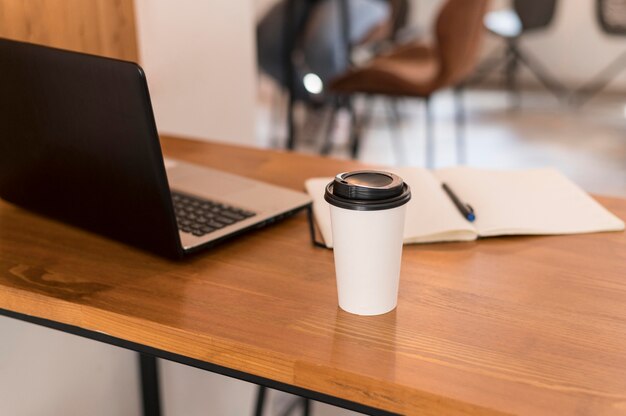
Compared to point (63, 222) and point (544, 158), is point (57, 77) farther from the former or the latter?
point (544, 158)

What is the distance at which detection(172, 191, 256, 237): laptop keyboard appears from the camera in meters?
0.88

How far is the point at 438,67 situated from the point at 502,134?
1.62 metres

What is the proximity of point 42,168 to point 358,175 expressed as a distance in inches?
15.3

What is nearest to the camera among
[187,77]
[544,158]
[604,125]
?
[187,77]

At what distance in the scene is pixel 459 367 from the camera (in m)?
0.62

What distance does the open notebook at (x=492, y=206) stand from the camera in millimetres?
895

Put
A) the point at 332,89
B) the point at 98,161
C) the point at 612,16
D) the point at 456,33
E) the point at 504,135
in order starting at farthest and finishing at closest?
the point at 612,16, the point at 504,135, the point at 332,89, the point at 456,33, the point at 98,161

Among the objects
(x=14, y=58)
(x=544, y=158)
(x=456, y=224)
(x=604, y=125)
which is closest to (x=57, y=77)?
(x=14, y=58)

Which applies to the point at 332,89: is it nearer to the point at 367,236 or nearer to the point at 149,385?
the point at 149,385

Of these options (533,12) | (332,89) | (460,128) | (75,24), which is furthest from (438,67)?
(533,12)

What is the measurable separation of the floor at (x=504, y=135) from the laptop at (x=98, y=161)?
9.15 feet

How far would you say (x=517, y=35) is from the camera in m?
4.82

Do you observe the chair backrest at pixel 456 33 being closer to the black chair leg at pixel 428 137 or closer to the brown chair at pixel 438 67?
the brown chair at pixel 438 67

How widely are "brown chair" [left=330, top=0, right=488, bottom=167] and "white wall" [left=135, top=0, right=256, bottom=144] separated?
1002 millimetres
